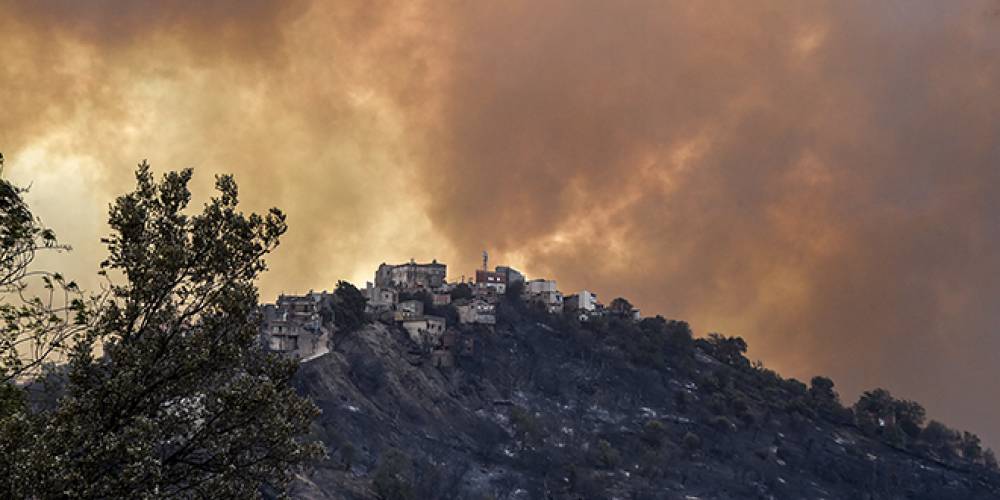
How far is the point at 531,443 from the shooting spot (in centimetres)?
16288

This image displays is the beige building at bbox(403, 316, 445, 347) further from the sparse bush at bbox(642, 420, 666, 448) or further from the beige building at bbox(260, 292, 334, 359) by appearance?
the sparse bush at bbox(642, 420, 666, 448)

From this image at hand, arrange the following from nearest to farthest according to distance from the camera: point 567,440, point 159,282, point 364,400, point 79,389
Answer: point 79,389 < point 159,282 < point 364,400 < point 567,440

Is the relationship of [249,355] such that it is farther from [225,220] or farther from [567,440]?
[567,440]

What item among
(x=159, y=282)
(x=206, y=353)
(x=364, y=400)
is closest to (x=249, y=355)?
(x=206, y=353)

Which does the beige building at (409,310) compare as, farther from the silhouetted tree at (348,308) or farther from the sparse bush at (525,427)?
the sparse bush at (525,427)

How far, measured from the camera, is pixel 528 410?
17838cm

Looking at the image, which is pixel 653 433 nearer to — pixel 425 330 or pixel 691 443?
pixel 691 443

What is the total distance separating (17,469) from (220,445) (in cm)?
670

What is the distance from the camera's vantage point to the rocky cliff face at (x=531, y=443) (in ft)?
456

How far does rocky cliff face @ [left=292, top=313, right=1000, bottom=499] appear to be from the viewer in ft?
456

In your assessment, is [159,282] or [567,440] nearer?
[159,282]

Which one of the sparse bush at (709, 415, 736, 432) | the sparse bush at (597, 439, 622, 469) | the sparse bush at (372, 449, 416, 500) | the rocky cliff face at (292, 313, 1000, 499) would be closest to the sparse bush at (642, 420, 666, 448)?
the rocky cliff face at (292, 313, 1000, 499)

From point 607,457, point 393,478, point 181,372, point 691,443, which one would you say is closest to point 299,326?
point 393,478

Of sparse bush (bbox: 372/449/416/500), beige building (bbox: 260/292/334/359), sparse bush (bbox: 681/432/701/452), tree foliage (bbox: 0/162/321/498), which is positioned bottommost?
tree foliage (bbox: 0/162/321/498)
